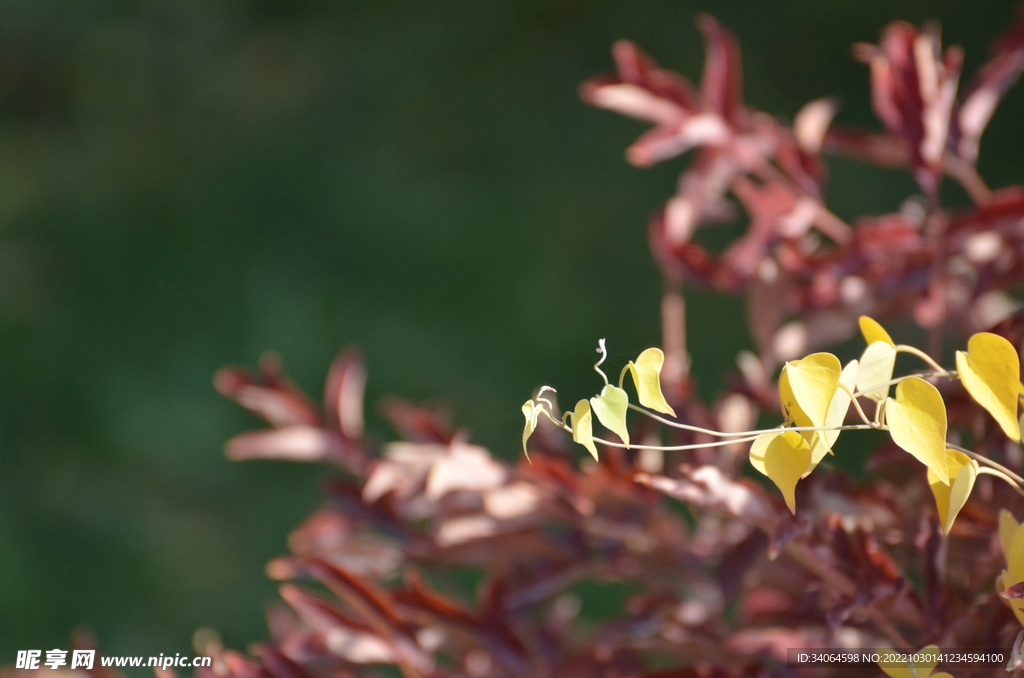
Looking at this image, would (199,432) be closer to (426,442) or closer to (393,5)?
(393,5)

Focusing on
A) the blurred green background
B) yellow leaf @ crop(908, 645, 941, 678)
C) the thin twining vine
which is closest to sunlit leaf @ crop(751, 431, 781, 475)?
the thin twining vine

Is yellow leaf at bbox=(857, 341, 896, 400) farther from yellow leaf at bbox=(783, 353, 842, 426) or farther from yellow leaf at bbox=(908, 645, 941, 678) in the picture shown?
yellow leaf at bbox=(908, 645, 941, 678)

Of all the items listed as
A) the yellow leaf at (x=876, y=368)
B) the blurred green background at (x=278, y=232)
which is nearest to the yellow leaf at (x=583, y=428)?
the yellow leaf at (x=876, y=368)

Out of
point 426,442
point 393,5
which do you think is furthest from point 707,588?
point 393,5

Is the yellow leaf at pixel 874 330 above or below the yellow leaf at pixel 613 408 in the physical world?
above

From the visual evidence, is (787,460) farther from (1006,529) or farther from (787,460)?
(1006,529)

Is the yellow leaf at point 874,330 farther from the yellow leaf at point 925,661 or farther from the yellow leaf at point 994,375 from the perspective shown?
the yellow leaf at point 925,661
